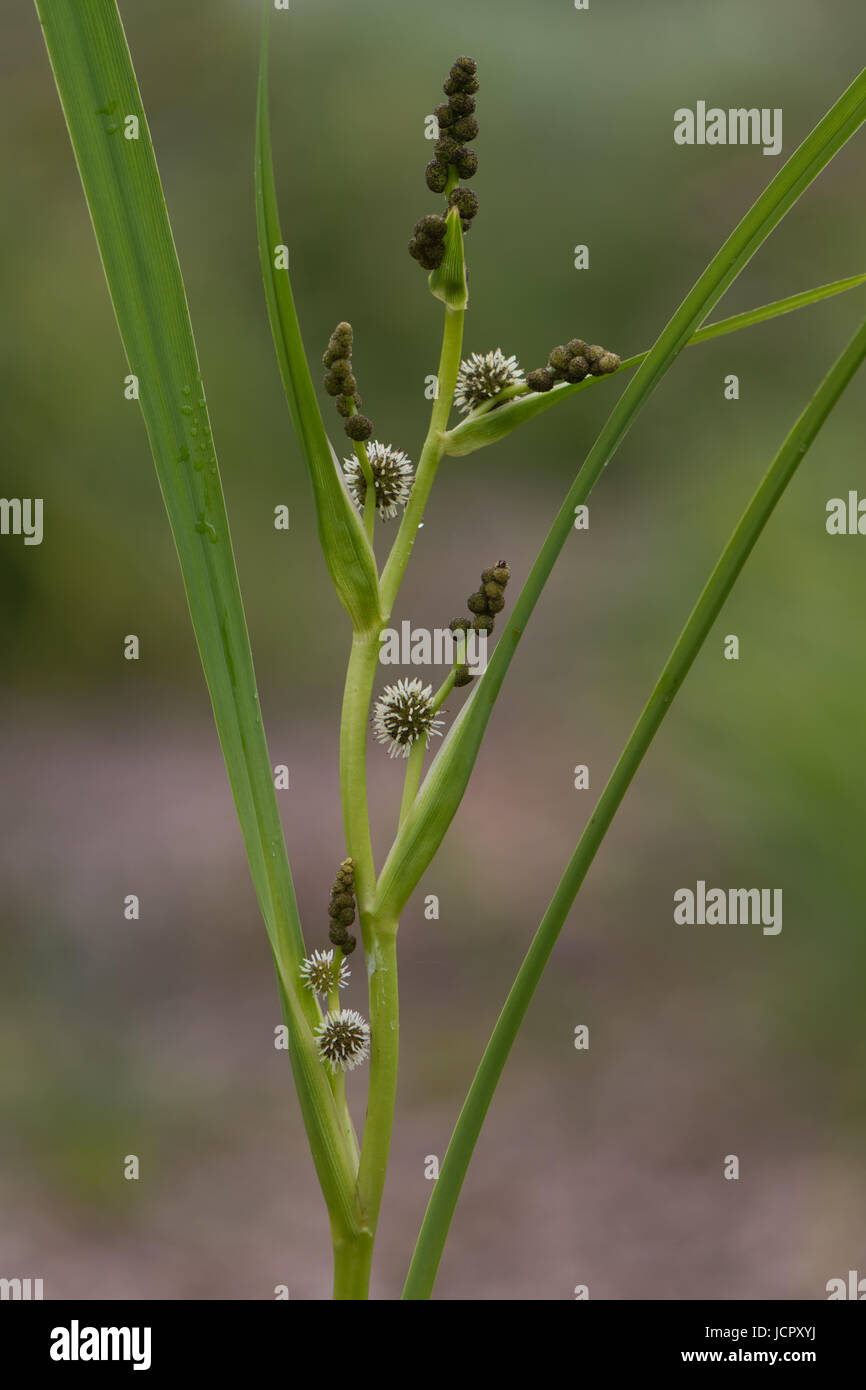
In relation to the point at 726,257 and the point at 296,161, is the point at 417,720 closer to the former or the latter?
the point at 726,257

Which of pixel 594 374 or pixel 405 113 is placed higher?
pixel 405 113

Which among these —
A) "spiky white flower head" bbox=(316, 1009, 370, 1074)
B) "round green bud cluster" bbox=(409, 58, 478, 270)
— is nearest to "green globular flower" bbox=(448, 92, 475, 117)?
"round green bud cluster" bbox=(409, 58, 478, 270)

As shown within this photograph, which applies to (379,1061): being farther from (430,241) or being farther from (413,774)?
(430,241)

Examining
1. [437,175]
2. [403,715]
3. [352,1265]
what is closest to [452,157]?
[437,175]

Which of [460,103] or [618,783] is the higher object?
[460,103]

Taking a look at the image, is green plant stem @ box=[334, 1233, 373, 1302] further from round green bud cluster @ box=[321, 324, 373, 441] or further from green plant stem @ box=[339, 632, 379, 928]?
round green bud cluster @ box=[321, 324, 373, 441]

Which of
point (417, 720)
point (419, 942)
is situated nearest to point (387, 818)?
point (419, 942)

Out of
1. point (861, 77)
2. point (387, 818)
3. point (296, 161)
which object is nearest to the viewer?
point (861, 77)
